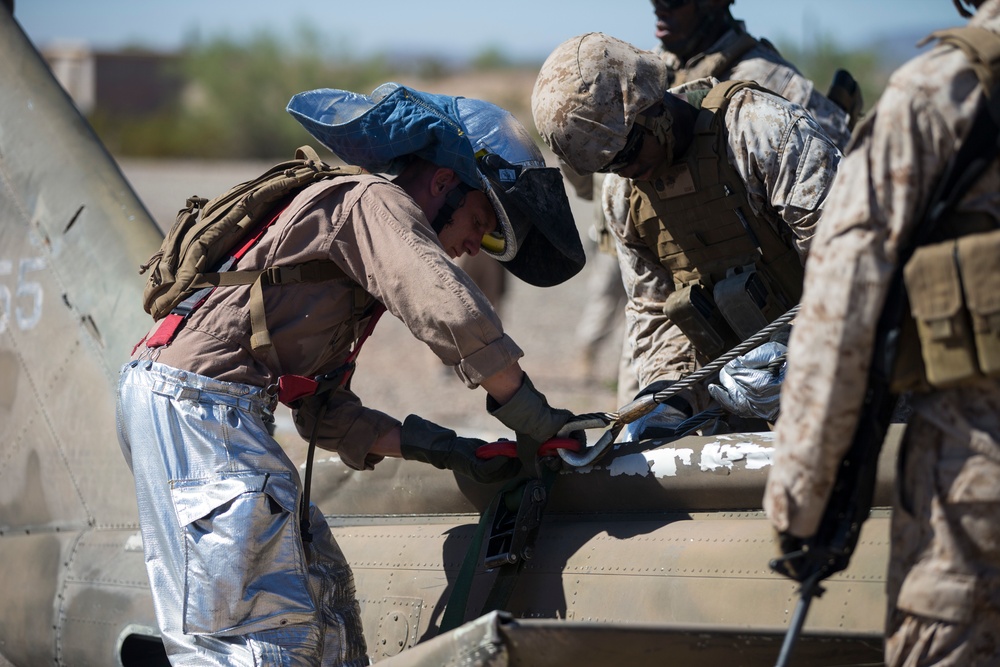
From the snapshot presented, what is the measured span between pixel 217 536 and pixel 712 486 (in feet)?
4.34

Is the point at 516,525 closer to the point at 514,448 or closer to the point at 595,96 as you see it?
the point at 514,448

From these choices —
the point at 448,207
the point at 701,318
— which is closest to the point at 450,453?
the point at 448,207

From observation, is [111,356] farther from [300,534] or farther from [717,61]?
[717,61]

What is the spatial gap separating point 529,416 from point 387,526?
980mm

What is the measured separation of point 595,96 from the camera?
3643mm

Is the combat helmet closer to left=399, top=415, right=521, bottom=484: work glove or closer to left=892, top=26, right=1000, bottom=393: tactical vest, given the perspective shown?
left=399, top=415, right=521, bottom=484: work glove

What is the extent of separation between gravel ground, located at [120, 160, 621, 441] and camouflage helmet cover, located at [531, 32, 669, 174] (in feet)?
12.1

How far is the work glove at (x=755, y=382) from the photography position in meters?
3.50

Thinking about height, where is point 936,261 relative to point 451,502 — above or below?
above

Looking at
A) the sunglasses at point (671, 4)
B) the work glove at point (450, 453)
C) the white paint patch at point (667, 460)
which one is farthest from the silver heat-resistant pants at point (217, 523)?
the sunglasses at point (671, 4)

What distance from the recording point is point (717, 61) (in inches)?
221

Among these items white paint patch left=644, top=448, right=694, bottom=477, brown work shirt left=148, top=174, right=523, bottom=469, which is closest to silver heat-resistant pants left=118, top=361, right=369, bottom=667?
brown work shirt left=148, top=174, right=523, bottom=469

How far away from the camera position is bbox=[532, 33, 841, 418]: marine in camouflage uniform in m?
3.56

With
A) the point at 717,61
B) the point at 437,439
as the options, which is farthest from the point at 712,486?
the point at 717,61
